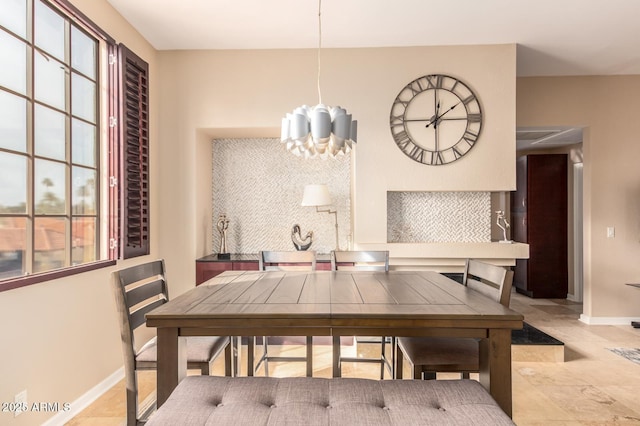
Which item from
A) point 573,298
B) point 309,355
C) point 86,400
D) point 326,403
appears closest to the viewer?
point 326,403

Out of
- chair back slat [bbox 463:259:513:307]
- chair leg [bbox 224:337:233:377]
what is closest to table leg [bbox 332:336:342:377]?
chair leg [bbox 224:337:233:377]

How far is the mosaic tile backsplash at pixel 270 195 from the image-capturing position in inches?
156

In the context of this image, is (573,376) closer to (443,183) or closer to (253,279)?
(443,183)

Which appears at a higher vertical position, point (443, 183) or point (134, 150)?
point (134, 150)

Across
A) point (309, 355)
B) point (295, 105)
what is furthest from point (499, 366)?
point (295, 105)

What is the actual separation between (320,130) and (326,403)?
3.84 feet

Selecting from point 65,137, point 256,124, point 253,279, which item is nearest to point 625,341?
point 253,279

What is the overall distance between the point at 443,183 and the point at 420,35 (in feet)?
4.31

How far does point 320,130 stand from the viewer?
5.95ft

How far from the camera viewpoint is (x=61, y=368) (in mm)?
2215

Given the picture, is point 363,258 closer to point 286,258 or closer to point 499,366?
point 286,258

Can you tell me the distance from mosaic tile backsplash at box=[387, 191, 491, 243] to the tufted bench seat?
95.1 inches

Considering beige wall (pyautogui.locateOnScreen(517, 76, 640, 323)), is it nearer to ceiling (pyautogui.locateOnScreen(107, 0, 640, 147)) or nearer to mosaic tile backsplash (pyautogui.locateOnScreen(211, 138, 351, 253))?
ceiling (pyautogui.locateOnScreen(107, 0, 640, 147))

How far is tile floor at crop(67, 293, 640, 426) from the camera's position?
2255mm
